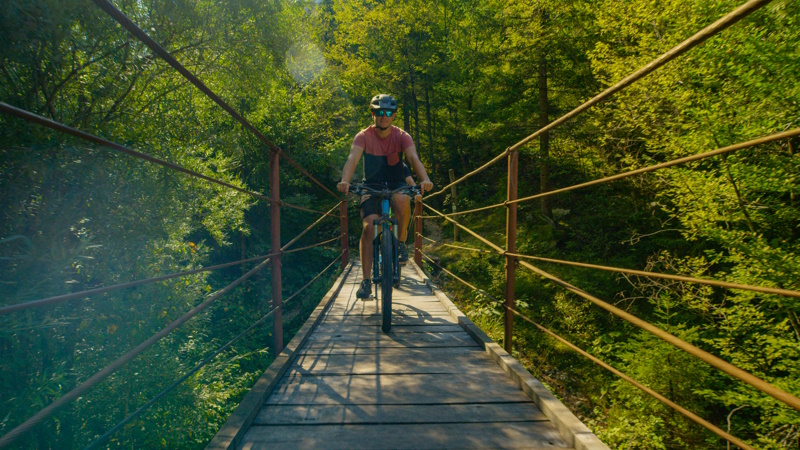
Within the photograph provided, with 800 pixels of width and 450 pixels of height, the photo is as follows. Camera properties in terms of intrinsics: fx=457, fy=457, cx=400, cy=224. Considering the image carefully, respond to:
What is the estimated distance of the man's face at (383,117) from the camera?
10.9 feet

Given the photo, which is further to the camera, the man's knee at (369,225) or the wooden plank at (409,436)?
the man's knee at (369,225)

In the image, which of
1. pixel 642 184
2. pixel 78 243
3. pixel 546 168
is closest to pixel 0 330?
pixel 78 243

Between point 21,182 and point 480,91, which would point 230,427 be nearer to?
point 21,182

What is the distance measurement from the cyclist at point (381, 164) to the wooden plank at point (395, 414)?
5.35 feet

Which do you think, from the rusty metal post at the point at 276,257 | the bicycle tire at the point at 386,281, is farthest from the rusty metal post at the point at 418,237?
the rusty metal post at the point at 276,257

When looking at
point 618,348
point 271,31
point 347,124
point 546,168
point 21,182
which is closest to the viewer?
point 21,182

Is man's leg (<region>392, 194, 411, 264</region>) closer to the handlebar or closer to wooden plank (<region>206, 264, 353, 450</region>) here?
the handlebar

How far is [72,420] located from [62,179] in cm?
335

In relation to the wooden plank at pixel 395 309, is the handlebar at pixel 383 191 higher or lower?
higher

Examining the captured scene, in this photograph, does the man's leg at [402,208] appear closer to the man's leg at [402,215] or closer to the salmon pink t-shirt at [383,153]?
the man's leg at [402,215]

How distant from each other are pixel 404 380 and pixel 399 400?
238mm

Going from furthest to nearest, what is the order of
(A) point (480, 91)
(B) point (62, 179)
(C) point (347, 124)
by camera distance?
(C) point (347, 124) < (A) point (480, 91) < (B) point (62, 179)

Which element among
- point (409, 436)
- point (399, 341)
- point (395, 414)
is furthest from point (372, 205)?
point (409, 436)

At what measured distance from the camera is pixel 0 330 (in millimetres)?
5020
